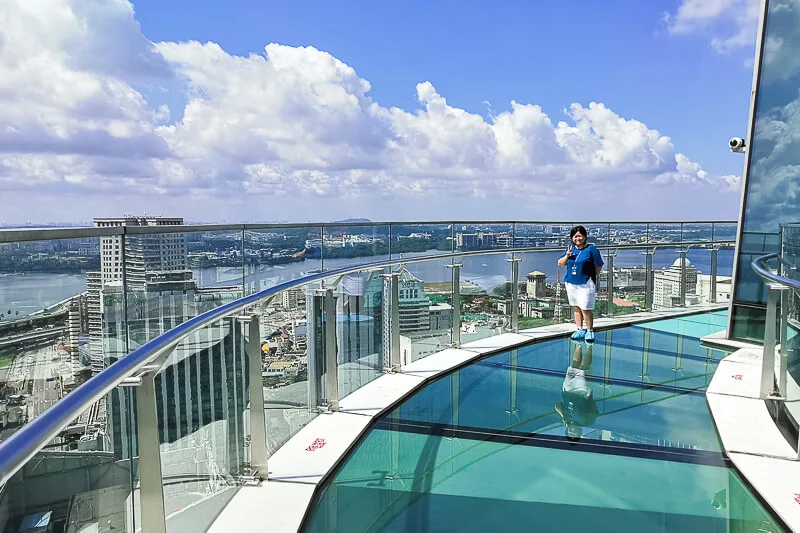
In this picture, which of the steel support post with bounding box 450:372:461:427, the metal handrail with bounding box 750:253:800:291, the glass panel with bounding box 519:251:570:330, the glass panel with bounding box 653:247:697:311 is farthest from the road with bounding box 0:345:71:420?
the glass panel with bounding box 653:247:697:311

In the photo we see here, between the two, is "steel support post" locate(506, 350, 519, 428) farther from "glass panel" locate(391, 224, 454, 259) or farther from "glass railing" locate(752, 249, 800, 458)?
"glass railing" locate(752, 249, 800, 458)

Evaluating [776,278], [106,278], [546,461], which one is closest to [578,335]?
[776,278]

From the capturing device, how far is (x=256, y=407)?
9.33 feet

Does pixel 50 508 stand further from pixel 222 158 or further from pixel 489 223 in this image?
pixel 222 158

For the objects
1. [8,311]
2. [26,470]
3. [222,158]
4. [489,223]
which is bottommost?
[26,470]

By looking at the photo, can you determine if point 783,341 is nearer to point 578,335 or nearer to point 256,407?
point 578,335

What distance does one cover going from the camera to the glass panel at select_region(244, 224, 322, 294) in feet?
11.7

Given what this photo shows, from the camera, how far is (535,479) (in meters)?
2.89

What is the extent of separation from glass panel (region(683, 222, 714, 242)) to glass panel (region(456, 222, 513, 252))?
3.21 m

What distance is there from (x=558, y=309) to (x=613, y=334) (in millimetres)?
706

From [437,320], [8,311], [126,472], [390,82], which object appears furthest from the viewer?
[390,82]

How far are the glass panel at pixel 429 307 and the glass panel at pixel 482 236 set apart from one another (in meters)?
0.39

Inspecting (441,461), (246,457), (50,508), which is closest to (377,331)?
(441,461)

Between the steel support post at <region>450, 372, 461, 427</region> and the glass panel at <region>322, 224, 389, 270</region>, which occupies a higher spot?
the glass panel at <region>322, 224, 389, 270</region>
